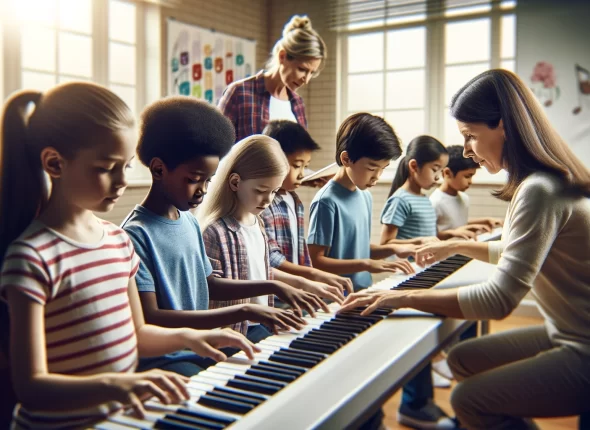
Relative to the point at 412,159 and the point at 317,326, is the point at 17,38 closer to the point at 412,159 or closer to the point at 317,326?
the point at 412,159

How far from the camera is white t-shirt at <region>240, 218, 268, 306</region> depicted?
6.04ft

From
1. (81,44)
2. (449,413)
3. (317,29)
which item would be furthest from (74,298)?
(317,29)

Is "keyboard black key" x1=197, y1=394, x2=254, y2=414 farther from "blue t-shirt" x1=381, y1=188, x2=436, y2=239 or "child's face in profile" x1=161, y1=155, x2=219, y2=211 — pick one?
"blue t-shirt" x1=381, y1=188, x2=436, y2=239

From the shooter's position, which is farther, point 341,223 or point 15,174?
point 341,223

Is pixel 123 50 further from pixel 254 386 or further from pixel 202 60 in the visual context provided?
pixel 254 386

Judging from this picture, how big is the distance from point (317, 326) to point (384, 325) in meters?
0.16

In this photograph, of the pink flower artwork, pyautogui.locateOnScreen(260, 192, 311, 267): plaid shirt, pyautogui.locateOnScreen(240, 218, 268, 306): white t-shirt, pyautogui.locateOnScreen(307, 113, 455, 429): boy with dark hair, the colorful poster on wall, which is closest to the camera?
pyautogui.locateOnScreen(240, 218, 268, 306): white t-shirt

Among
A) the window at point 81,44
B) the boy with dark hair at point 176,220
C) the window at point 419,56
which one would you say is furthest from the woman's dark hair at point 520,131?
the window at point 419,56

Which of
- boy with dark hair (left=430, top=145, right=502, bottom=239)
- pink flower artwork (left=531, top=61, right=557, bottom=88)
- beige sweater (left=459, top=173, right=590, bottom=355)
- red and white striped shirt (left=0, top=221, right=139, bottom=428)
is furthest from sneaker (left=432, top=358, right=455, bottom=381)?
pink flower artwork (left=531, top=61, right=557, bottom=88)

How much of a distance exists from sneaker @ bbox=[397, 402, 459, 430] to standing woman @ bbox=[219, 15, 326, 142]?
4.65ft

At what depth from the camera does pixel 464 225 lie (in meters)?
3.42

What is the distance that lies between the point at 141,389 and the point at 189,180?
609mm

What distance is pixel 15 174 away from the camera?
1.01m

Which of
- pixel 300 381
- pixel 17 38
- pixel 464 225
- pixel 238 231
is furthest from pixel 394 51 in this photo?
pixel 300 381
